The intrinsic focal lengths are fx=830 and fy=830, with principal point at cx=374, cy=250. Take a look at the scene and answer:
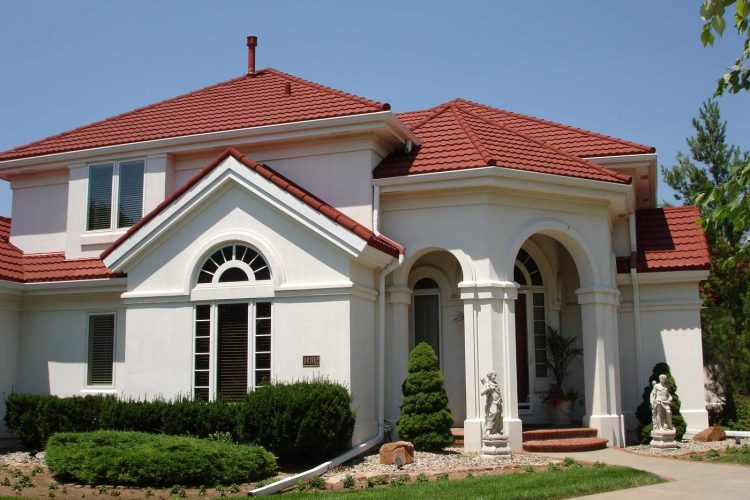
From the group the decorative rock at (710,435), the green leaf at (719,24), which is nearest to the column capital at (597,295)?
the decorative rock at (710,435)

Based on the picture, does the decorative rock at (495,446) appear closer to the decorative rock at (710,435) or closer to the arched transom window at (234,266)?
the arched transom window at (234,266)

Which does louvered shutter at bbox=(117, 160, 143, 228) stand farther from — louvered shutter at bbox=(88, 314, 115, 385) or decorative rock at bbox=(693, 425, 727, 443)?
decorative rock at bbox=(693, 425, 727, 443)

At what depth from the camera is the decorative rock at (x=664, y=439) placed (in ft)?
53.8

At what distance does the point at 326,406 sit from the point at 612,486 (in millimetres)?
5048

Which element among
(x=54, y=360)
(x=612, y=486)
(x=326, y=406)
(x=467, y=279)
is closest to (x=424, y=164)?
(x=467, y=279)

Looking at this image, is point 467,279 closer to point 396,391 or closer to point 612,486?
point 396,391

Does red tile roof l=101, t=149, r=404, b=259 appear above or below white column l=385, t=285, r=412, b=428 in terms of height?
above

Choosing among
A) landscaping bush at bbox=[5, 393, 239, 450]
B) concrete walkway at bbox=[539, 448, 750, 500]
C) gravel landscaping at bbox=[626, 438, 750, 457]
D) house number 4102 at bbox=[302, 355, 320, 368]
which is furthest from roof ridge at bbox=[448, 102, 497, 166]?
landscaping bush at bbox=[5, 393, 239, 450]

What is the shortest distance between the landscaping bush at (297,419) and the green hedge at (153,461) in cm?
63

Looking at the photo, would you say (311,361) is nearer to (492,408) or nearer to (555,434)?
(492,408)

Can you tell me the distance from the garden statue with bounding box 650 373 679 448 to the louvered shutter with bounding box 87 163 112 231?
13.1 metres

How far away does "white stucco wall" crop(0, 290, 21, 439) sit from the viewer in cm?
1908

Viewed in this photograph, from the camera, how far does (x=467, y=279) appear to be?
660 inches

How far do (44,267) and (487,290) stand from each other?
10.7m
